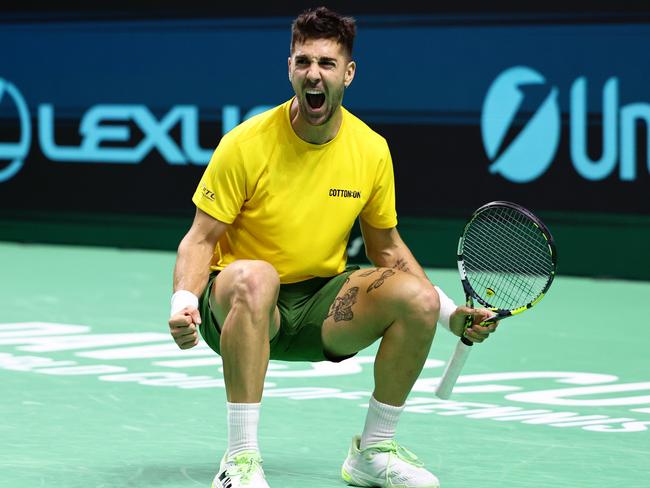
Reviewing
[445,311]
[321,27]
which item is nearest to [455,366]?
[445,311]

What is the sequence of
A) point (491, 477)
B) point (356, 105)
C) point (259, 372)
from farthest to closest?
1. point (356, 105)
2. point (491, 477)
3. point (259, 372)

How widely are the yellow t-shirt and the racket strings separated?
42 cm

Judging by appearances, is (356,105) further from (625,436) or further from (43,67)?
(625,436)

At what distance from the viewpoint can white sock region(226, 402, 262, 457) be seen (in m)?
5.03

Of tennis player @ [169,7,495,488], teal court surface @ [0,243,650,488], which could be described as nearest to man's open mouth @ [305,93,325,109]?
tennis player @ [169,7,495,488]

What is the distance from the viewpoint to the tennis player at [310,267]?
5.06m

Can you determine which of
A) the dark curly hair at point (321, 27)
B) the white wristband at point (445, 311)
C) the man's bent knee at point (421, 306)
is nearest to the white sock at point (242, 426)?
the man's bent knee at point (421, 306)

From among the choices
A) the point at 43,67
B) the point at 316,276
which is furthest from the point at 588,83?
the point at 316,276

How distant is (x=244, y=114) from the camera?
40.1 ft

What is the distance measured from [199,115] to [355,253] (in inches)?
69.3

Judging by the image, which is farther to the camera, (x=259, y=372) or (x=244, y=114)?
(x=244, y=114)

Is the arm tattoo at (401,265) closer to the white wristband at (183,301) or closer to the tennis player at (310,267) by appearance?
the tennis player at (310,267)

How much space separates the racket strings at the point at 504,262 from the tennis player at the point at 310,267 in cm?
40

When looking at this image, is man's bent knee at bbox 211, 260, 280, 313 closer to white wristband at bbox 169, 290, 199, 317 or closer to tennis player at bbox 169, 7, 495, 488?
tennis player at bbox 169, 7, 495, 488
